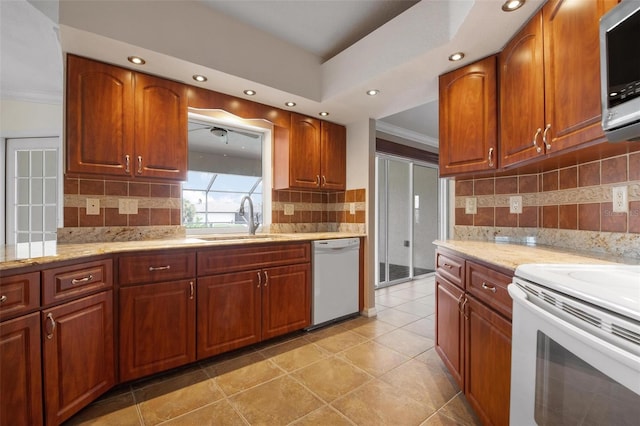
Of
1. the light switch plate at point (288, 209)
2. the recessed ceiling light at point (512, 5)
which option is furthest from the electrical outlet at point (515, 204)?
the light switch plate at point (288, 209)

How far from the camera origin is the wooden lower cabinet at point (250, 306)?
6.87 ft

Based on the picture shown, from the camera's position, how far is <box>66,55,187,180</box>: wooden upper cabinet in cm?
190

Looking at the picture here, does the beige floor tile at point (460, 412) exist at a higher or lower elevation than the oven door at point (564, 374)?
lower

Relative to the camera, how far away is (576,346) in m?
0.71

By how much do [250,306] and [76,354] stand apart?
1068 millimetres

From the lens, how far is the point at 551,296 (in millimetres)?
836

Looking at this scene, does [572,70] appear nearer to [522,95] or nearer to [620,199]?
[522,95]

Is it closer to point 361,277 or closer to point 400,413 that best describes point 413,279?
point 361,277

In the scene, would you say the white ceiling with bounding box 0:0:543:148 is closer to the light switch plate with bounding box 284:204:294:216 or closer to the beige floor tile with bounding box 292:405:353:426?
the light switch plate with bounding box 284:204:294:216

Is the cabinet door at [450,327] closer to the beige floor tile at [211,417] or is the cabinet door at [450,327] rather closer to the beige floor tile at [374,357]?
the beige floor tile at [374,357]

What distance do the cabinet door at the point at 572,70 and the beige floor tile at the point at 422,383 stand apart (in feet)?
4.95

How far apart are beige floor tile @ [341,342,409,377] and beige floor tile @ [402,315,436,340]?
0.49m

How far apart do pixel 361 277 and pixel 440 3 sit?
2388mm

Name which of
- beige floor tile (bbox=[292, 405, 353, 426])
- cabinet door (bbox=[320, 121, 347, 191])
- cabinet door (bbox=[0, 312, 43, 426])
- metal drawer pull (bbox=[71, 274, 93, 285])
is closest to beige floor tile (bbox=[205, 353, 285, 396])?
beige floor tile (bbox=[292, 405, 353, 426])
